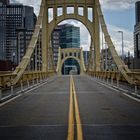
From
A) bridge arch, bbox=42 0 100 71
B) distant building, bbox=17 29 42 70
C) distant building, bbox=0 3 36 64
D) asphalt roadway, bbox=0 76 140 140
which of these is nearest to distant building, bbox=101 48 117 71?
bridge arch, bbox=42 0 100 71

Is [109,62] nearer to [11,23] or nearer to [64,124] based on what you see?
[11,23]

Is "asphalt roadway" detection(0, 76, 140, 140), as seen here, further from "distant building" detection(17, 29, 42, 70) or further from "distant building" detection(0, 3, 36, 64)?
"distant building" detection(0, 3, 36, 64)

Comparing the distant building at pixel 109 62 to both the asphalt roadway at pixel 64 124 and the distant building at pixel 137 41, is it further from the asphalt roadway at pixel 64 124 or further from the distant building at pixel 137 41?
the asphalt roadway at pixel 64 124

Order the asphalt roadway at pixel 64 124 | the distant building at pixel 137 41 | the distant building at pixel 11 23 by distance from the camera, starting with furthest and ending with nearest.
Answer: the distant building at pixel 11 23 → the distant building at pixel 137 41 → the asphalt roadway at pixel 64 124

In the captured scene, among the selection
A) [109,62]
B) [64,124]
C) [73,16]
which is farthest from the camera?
[109,62]

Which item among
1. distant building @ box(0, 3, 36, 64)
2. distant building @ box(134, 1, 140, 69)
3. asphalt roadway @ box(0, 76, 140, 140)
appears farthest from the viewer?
distant building @ box(0, 3, 36, 64)

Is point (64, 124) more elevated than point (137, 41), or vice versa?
point (137, 41)

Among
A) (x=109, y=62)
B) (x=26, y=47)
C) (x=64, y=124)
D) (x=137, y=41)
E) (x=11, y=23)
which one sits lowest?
(x=64, y=124)

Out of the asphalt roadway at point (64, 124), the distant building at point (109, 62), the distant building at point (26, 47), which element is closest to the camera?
the asphalt roadway at point (64, 124)

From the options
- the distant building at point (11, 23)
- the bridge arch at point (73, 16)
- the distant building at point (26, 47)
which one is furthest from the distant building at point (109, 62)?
the distant building at point (11, 23)

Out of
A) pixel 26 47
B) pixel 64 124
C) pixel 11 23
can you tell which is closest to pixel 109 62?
pixel 26 47

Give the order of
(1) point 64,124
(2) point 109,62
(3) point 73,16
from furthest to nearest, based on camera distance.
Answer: (2) point 109,62
(3) point 73,16
(1) point 64,124

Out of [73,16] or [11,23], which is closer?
[73,16]

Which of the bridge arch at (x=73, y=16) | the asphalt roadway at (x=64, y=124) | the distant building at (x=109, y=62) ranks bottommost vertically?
the asphalt roadway at (x=64, y=124)
